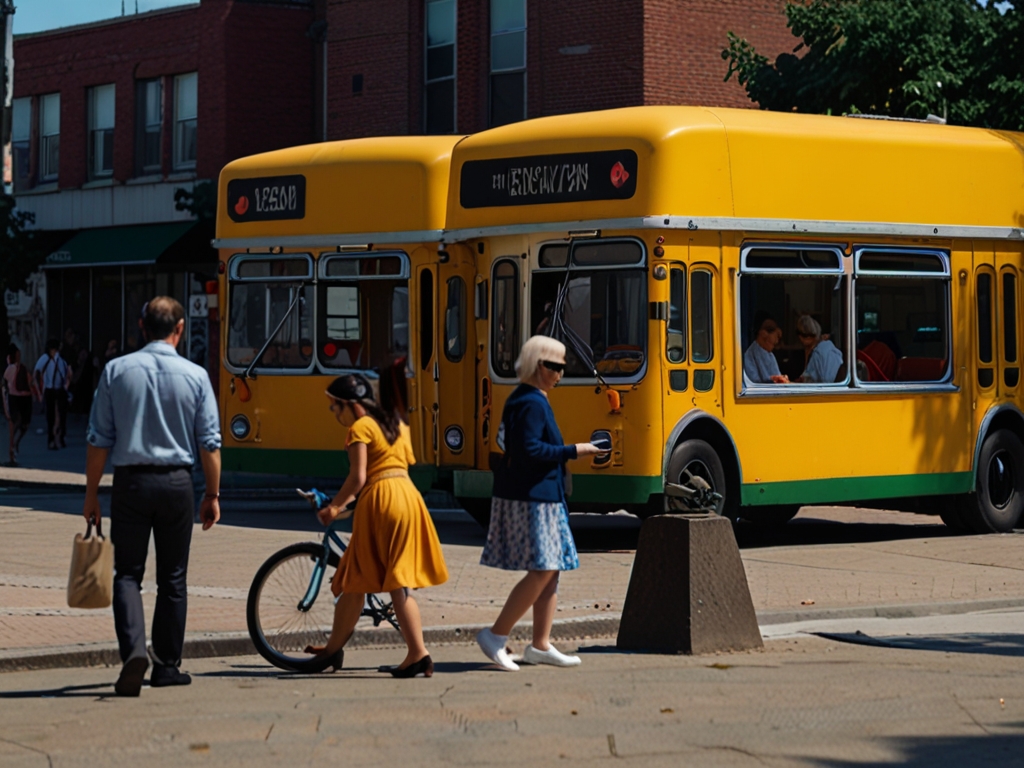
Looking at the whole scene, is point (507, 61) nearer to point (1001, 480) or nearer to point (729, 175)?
point (1001, 480)

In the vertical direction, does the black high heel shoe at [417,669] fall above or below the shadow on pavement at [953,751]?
above

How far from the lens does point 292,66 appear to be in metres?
34.5

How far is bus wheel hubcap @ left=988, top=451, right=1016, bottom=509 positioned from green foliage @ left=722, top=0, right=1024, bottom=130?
300 inches

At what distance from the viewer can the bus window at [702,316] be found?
14258mm

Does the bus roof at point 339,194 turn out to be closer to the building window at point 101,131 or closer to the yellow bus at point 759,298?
the yellow bus at point 759,298

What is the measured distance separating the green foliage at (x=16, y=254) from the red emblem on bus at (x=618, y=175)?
22326 mm

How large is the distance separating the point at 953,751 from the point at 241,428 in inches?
433

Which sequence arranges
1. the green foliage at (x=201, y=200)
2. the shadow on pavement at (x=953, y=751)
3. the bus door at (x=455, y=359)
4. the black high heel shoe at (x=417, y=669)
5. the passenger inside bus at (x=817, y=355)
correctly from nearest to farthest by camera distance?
the shadow on pavement at (x=953, y=751)
the black high heel shoe at (x=417, y=669)
the passenger inside bus at (x=817, y=355)
the bus door at (x=455, y=359)
the green foliage at (x=201, y=200)

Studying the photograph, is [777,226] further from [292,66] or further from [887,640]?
[292,66]

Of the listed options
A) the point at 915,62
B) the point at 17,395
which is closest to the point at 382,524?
the point at 915,62

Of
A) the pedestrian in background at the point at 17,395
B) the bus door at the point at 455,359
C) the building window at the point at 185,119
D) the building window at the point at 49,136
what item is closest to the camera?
the bus door at the point at 455,359

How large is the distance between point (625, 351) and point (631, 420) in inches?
21.4

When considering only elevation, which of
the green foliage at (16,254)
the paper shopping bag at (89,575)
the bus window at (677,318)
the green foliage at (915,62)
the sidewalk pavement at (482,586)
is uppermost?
the green foliage at (915,62)

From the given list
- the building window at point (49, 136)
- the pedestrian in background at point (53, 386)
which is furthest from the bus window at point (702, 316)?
the building window at point (49, 136)
